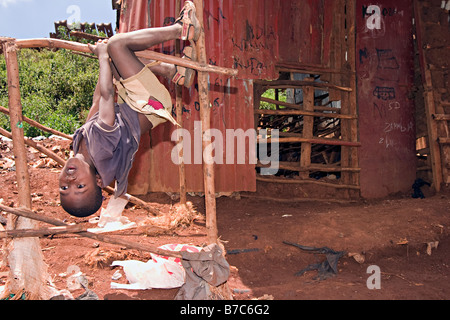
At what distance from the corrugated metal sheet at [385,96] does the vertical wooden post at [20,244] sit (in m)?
5.25

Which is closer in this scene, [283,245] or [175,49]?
[283,245]

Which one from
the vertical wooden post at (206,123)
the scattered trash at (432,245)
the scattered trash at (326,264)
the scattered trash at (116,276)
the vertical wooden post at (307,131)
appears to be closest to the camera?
the vertical wooden post at (206,123)

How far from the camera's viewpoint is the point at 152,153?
5.62m

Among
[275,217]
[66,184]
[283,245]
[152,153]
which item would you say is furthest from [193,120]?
[66,184]

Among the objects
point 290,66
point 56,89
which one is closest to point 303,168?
point 290,66

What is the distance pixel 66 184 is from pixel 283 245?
8.44ft

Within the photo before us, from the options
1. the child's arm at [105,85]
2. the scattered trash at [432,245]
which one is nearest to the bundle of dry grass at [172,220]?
the child's arm at [105,85]

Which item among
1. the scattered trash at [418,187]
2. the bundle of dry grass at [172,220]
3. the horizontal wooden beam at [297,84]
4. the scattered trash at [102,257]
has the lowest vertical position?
the scattered trash at [102,257]

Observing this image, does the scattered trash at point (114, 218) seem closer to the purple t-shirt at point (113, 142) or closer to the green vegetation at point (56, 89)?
the purple t-shirt at point (113, 142)

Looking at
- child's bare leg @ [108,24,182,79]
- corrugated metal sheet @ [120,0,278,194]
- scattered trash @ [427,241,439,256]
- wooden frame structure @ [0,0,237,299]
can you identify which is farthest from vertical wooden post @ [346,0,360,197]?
child's bare leg @ [108,24,182,79]

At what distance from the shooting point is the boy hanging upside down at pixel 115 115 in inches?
97.0

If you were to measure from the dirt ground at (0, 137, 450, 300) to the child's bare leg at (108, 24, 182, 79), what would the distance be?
4.49 ft

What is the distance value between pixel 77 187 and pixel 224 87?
365cm
